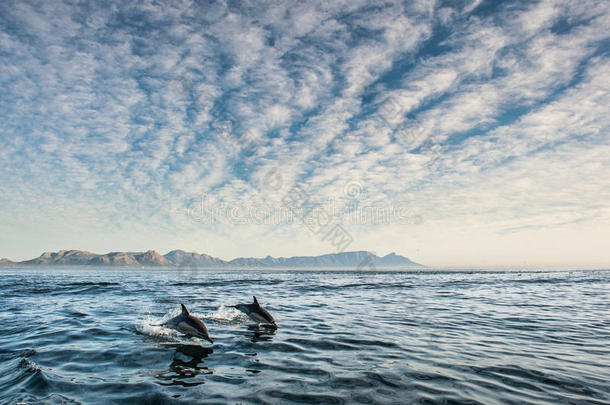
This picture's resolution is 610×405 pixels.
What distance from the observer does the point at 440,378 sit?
693 cm

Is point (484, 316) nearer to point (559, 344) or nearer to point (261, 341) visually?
point (559, 344)

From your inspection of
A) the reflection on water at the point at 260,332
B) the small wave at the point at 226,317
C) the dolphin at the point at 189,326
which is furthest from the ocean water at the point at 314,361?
the dolphin at the point at 189,326

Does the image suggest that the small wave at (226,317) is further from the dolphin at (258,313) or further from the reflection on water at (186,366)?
the reflection on water at (186,366)

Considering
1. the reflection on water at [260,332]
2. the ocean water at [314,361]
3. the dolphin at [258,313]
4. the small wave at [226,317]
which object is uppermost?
the dolphin at [258,313]

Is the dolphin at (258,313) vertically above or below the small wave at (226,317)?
above

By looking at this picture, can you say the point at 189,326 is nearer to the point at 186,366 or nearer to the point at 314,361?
the point at 186,366

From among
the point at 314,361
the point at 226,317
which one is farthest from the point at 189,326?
the point at 226,317

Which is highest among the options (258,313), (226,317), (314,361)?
(258,313)

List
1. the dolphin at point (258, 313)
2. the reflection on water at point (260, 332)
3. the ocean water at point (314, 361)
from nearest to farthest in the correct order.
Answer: the ocean water at point (314, 361), the reflection on water at point (260, 332), the dolphin at point (258, 313)

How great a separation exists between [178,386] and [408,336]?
744 cm

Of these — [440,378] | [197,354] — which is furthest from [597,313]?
[197,354]

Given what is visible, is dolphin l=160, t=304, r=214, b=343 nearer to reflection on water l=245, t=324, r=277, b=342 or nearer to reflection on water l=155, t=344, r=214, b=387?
reflection on water l=155, t=344, r=214, b=387

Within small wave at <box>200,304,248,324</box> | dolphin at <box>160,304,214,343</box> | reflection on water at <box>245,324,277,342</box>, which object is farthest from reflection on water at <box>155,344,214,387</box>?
small wave at <box>200,304,248,324</box>

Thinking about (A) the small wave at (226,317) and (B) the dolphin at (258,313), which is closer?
(B) the dolphin at (258,313)
